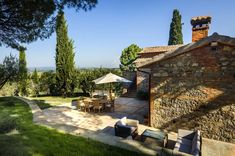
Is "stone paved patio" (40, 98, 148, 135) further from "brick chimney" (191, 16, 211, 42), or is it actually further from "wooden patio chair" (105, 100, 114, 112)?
"brick chimney" (191, 16, 211, 42)

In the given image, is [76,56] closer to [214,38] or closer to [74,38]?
[74,38]

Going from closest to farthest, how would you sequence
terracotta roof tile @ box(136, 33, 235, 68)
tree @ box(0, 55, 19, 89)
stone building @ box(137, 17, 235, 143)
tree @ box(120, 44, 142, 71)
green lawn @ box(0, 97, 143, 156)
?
green lawn @ box(0, 97, 143, 156), terracotta roof tile @ box(136, 33, 235, 68), stone building @ box(137, 17, 235, 143), tree @ box(0, 55, 19, 89), tree @ box(120, 44, 142, 71)

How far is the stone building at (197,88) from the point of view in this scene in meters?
7.10

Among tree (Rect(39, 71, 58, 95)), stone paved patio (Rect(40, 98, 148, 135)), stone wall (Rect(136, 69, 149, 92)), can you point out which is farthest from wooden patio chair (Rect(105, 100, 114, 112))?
tree (Rect(39, 71, 58, 95))

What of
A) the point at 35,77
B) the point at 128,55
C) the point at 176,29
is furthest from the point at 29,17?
the point at 128,55

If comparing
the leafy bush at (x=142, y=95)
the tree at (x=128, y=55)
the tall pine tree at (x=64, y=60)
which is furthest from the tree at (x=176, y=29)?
the tall pine tree at (x=64, y=60)

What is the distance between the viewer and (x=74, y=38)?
1859 centimetres

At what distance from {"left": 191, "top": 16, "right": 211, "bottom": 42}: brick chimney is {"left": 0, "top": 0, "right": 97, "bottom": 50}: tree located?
26.5 ft

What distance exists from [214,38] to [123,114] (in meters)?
7.47

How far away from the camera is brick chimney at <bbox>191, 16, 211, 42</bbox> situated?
36.3ft

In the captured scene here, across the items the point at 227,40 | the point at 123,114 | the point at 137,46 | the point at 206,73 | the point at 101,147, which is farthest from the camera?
the point at 137,46

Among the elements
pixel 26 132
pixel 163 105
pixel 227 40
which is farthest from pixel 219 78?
pixel 26 132

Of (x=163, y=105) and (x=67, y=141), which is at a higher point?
(x=163, y=105)

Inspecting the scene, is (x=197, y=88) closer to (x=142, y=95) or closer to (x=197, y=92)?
(x=197, y=92)
